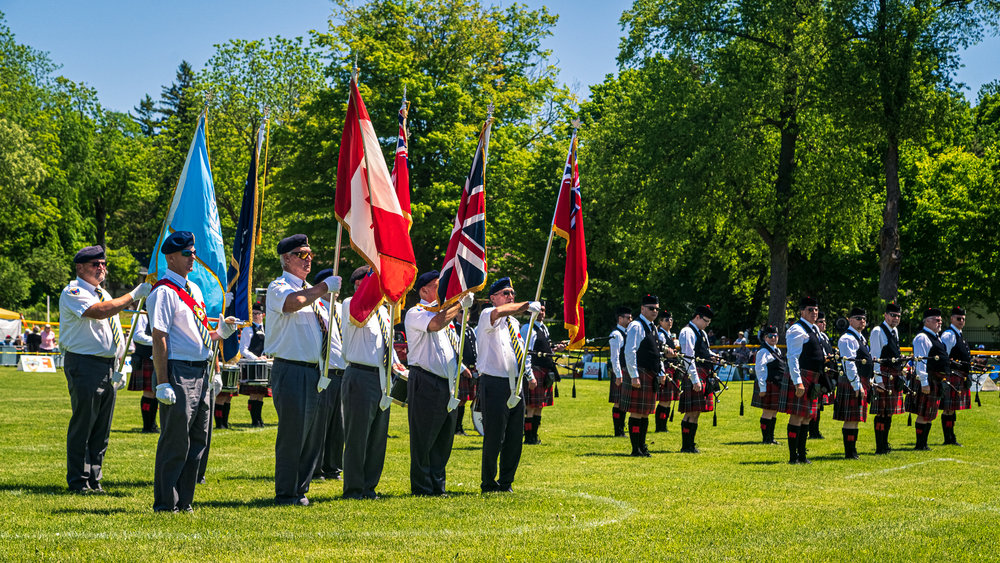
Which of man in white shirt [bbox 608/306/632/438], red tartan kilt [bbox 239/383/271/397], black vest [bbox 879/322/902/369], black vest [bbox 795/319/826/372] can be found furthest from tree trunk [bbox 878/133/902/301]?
red tartan kilt [bbox 239/383/271/397]

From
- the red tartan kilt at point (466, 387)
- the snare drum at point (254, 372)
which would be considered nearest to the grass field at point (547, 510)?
the snare drum at point (254, 372)

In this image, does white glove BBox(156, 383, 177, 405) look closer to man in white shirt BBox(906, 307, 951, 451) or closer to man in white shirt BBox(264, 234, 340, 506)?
man in white shirt BBox(264, 234, 340, 506)

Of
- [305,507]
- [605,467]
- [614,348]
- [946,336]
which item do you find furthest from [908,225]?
[305,507]

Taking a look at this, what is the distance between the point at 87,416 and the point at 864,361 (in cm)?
1008

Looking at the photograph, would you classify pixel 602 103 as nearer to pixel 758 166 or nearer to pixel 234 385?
pixel 758 166

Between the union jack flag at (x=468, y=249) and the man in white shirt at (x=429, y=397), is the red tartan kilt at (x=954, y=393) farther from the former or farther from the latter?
the man in white shirt at (x=429, y=397)

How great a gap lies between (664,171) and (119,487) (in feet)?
82.2

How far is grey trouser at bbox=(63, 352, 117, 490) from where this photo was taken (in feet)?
28.4

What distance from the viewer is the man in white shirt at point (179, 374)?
289 inches

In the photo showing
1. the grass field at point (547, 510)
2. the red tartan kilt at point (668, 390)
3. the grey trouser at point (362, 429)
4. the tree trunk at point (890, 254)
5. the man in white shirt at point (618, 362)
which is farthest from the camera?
the tree trunk at point (890, 254)

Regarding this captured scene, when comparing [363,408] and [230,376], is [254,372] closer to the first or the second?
[230,376]

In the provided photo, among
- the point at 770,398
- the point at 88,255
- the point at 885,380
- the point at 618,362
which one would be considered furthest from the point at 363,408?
the point at 770,398

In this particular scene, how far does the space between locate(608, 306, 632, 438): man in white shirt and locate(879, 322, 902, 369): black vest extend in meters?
3.75

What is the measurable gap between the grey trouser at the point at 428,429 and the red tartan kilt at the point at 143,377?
6656 millimetres
